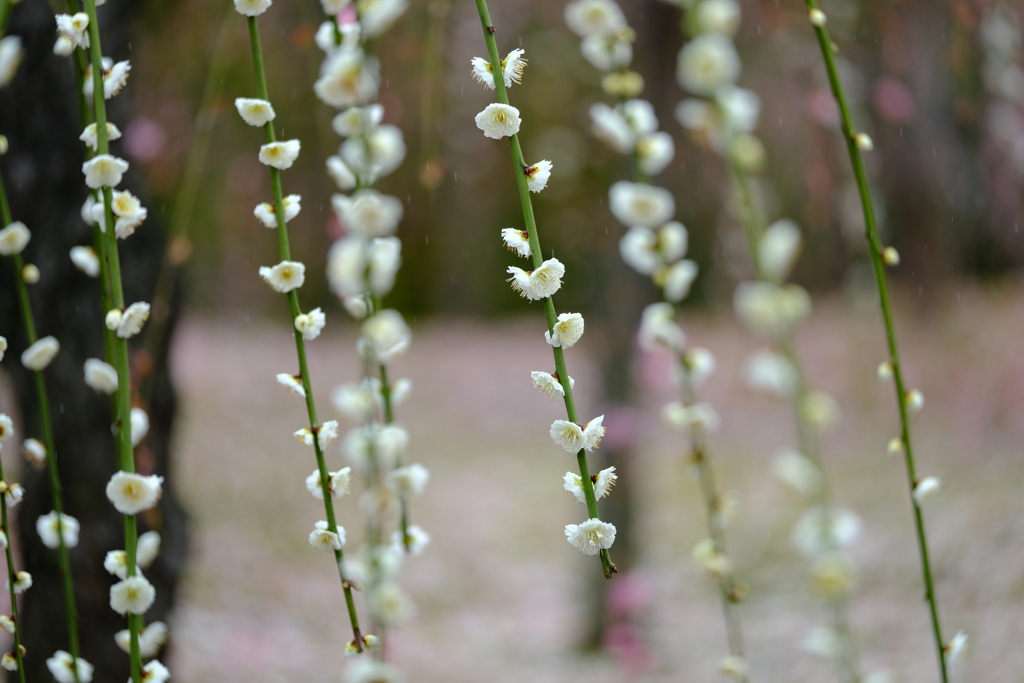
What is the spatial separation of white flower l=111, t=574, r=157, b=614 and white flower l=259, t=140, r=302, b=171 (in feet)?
0.92

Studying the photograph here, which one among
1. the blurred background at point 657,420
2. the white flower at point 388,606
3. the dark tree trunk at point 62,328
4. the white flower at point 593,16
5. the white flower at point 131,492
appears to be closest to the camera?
the white flower at point 388,606

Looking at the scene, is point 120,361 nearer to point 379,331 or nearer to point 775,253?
point 379,331

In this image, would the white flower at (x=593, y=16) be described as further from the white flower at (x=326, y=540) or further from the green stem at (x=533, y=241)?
the white flower at (x=326, y=540)

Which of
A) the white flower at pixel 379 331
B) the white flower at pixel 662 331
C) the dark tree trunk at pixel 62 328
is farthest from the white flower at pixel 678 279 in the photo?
the dark tree trunk at pixel 62 328

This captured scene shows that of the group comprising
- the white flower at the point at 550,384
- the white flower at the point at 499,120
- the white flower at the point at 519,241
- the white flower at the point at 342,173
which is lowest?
the white flower at the point at 550,384

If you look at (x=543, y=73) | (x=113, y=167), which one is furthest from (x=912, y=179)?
(x=543, y=73)

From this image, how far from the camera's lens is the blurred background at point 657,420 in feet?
5.71

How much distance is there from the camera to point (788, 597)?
Answer: 8.14 feet

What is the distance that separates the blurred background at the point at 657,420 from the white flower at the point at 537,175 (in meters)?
0.33

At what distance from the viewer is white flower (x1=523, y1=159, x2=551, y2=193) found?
0.49 meters

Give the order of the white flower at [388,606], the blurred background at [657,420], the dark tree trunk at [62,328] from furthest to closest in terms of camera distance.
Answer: the blurred background at [657,420] → the dark tree trunk at [62,328] → the white flower at [388,606]

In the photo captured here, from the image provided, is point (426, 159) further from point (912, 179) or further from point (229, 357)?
point (229, 357)

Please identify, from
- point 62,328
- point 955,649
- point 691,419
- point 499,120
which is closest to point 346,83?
point 499,120

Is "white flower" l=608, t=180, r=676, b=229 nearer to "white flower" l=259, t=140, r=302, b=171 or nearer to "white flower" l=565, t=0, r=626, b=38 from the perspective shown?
"white flower" l=565, t=0, r=626, b=38
